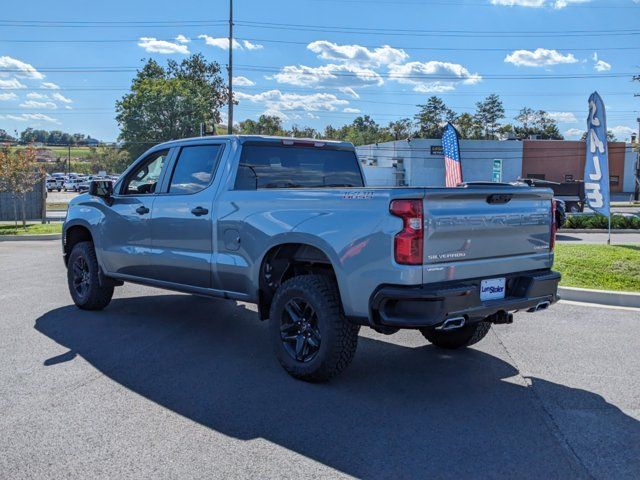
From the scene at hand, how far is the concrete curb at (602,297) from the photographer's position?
334 inches

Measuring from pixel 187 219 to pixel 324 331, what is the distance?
7.06ft

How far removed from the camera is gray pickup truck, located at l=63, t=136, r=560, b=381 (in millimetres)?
4578

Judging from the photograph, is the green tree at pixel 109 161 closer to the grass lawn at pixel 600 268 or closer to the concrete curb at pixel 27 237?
the concrete curb at pixel 27 237

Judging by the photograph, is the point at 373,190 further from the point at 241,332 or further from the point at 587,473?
the point at 241,332

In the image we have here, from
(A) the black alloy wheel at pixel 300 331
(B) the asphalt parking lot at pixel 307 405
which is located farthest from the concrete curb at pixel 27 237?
(A) the black alloy wheel at pixel 300 331

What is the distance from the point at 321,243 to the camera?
5035 millimetres

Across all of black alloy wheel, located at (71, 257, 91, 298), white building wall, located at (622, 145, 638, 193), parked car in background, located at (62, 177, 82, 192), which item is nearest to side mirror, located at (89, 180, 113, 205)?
black alloy wheel, located at (71, 257, 91, 298)

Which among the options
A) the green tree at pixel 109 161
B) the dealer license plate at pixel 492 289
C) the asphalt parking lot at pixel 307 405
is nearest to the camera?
the asphalt parking lot at pixel 307 405

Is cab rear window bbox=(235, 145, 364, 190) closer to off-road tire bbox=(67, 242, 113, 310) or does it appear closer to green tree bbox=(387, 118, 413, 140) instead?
off-road tire bbox=(67, 242, 113, 310)

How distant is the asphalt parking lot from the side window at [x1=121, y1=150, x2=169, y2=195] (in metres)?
1.55

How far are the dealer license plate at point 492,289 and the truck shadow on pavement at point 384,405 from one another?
30.4 inches

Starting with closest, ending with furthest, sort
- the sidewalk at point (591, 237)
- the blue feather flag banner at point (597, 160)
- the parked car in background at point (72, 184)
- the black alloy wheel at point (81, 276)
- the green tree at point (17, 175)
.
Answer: the black alloy wheel at point (81, 276) < the blue feather flag banner at point (597, 160) < the sidewalk at point (591, 237) < the green tree at point (17, 175) < the parked car in background at point (72, 184)

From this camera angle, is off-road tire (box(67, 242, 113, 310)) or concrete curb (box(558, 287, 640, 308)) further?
concrete curb (box(558, 287, 640, 308))

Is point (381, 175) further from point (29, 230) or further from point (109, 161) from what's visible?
point (109, 161)
